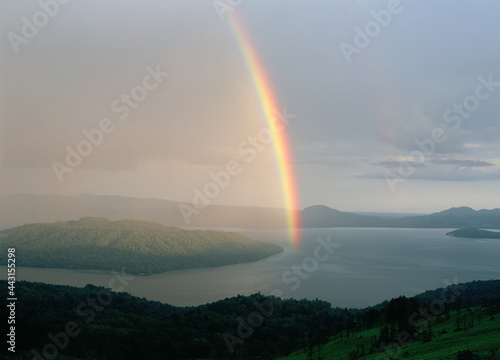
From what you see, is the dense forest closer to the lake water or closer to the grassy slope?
the grassy slope

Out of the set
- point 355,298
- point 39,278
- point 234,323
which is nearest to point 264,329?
point 234,323

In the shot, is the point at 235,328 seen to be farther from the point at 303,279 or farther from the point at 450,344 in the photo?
the point at 303,279

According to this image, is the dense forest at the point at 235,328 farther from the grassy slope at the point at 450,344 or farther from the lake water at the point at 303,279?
the lake water at the point at 303,279

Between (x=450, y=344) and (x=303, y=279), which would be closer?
(x=450, y=344)

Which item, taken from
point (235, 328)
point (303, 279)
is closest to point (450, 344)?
point (235, 328)

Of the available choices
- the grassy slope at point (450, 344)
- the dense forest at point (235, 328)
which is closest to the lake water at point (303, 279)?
the dense forest at point (235, 328)

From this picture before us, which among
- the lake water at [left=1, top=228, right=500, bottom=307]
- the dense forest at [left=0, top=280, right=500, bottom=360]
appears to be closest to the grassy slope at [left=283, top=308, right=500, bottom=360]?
the dense forest at [left=0, top=280, right=500, bottom=360]

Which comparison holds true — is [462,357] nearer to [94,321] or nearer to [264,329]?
[264,329]

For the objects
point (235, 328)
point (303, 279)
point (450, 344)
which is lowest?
point (303, 279)
